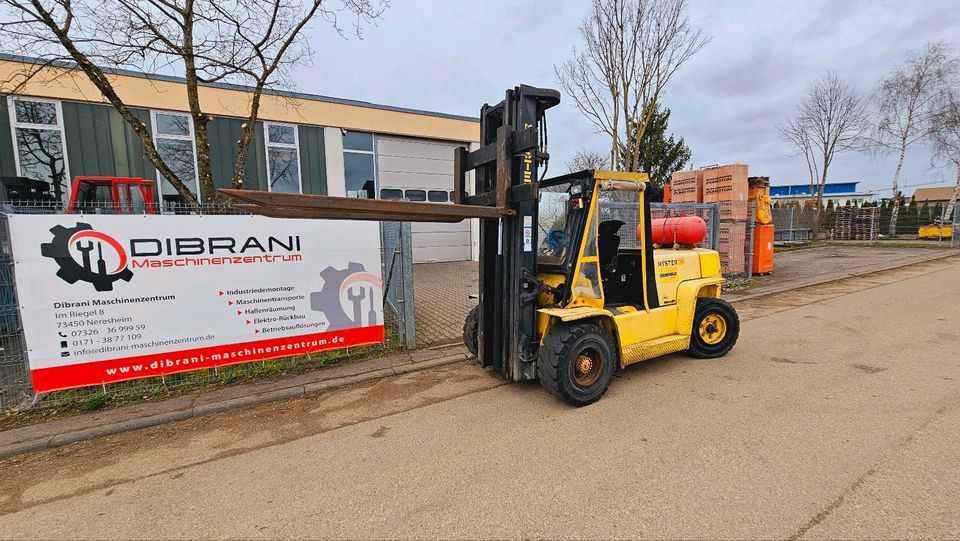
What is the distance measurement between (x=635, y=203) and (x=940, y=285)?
11.3 m

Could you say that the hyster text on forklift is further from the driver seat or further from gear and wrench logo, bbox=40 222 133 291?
gear and wrench logo, bbox=40 222 133 291

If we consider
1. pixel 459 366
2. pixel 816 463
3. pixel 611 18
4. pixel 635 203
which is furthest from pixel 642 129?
pixel 816 463

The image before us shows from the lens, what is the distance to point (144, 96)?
1177cm

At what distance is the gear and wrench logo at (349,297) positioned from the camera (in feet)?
18.2

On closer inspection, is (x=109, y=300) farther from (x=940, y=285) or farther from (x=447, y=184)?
(x=940, y=285)

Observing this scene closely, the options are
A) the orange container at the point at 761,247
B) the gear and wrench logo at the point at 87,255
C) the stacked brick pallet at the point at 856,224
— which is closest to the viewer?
the gear and wrench logo at the point at 87,255

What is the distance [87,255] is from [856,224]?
36.1 meters

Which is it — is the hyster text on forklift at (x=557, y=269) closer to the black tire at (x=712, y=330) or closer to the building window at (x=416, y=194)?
the black tire at (x=712, y=330)

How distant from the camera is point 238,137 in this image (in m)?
13.1

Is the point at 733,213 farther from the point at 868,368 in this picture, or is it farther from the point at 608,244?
the point at 608,244

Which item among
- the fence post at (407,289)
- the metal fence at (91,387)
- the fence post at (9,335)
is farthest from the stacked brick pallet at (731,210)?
the fence post at (9,335)

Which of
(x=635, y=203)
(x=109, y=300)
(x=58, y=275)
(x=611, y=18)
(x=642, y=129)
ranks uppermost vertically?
(x=611, y=18)

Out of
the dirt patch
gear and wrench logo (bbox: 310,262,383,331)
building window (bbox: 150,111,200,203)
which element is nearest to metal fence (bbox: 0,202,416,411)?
gear and wrench logo (bbox: 310,262,383,331)

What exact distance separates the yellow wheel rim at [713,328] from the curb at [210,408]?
318 cm
